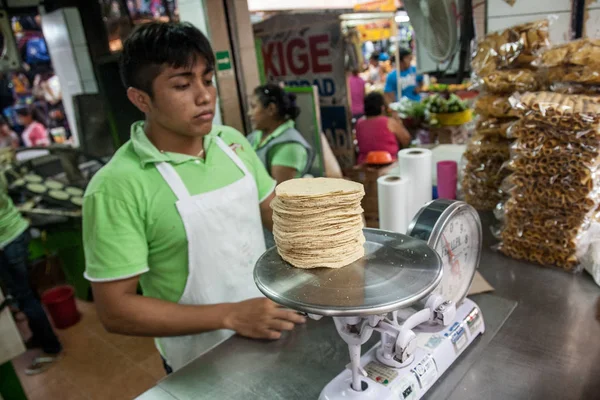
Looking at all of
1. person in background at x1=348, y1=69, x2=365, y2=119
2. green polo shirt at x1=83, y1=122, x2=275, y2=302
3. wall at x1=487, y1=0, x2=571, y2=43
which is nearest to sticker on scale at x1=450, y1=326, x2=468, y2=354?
green polo shirt at x1=83, y1=122, x2=275, y2=302

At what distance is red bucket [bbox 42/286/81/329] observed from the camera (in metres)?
3.60

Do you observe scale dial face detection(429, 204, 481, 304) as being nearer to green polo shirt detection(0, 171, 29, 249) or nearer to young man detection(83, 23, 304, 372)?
young man detection(83, 23, 304, 372)

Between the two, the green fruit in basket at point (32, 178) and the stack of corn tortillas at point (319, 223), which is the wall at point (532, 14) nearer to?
the stack of corn tortillas at point (319, 223)

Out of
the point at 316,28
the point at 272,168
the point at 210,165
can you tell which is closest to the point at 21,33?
the point at 316,28

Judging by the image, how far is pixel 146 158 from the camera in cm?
134

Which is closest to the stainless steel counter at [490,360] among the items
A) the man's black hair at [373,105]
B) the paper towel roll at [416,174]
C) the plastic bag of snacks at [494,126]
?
the paper towel roll at [416,174]

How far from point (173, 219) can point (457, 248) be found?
83 cm

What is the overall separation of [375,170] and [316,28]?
134cm

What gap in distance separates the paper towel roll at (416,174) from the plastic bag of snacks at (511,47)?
1.76 feet

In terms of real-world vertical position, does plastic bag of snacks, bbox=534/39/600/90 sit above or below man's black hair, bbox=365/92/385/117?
above

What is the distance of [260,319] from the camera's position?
124cm

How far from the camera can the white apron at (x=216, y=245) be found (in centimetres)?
138

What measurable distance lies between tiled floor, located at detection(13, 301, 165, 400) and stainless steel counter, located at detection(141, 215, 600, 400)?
1.99 metres

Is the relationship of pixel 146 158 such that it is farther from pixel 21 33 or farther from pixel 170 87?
pixel 21 33
